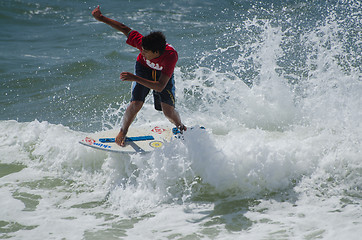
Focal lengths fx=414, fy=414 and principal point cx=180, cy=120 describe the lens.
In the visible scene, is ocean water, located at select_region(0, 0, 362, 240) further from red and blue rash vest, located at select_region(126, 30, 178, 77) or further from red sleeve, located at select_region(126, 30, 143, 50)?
red sleeve, located at select_region(126, 30, 143, 50)

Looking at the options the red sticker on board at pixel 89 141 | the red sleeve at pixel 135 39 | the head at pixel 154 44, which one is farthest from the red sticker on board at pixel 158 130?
the head at pixel 154 44

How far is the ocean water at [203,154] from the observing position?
429 centimetres

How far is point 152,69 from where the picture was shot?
198 inches

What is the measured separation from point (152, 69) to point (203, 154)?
1.20 m

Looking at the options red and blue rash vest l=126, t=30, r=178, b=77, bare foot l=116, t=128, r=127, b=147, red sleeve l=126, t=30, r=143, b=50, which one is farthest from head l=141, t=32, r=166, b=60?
bare foot l=116, t=128, r=127, b=147

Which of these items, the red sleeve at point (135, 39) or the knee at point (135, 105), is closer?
the red sleeve at point (135, 39)

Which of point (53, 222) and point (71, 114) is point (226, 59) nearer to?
point (71, 114)

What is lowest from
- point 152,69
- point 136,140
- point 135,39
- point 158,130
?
point 136,140

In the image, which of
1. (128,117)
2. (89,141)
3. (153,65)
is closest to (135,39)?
(153,65)

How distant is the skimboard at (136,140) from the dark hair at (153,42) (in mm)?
1120

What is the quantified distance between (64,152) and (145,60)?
1942 mm

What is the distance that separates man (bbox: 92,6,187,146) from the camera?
14.8 ft

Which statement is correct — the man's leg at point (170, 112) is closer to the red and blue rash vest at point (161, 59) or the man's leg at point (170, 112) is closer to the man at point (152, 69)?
the man at point (152, 69)

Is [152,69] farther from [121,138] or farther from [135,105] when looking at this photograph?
[121,138]
